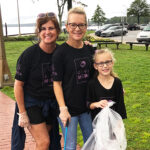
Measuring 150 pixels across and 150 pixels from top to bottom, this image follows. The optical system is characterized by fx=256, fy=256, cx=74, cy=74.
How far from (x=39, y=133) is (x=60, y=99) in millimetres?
426

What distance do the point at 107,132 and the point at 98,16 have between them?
57257 millimetres

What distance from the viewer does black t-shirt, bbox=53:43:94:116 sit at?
2.27 m

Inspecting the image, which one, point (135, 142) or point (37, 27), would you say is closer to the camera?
point (37, 27)

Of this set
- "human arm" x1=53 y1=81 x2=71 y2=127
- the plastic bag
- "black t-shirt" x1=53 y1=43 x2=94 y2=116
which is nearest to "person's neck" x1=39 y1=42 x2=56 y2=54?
"black t-shirt" x1=53 y1=43 x2=94 y2=116

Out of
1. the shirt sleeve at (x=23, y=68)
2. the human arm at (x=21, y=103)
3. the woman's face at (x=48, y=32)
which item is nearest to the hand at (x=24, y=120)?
the human arm at (x=21, y=103)

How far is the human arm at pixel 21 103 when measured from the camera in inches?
94.0

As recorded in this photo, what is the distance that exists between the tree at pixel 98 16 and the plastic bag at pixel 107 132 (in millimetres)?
55196

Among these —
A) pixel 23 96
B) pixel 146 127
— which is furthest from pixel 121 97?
pixel 146 127

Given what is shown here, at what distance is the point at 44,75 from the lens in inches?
95.5

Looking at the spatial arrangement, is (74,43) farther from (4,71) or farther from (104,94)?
(4,71)

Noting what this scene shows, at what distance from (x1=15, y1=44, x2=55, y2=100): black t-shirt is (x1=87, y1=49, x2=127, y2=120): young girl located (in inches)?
15.9

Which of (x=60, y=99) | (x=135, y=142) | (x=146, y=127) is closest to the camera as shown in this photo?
(x=60, y=99)

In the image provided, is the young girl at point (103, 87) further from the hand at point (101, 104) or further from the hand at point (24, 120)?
the hand at point (24, 120)

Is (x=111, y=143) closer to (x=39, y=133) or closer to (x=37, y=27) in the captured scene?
(x=39, y=133)
